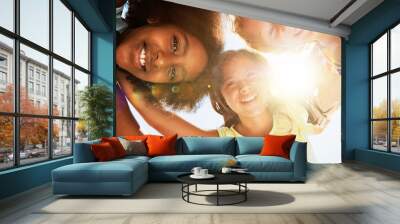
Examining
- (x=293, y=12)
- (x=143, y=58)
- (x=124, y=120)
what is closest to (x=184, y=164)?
(x=124, y=120)

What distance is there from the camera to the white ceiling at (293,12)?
27.7 feet

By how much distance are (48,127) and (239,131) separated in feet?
15.2

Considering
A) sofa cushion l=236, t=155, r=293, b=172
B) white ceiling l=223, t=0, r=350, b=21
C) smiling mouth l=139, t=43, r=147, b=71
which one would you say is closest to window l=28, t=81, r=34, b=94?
sofa cushion l=236, t=155, r=293, b=172

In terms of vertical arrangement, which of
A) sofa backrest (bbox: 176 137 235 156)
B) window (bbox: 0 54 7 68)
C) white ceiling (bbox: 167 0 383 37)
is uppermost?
white ceiling (bbox: 167 0 383 37)

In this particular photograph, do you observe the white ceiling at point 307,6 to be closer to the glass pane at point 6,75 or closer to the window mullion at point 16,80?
the window mullion at point 16,80

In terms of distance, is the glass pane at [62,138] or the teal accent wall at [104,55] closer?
the glass pane at [62,138]

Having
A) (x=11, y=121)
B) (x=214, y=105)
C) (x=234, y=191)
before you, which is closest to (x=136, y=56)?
(x=214, y=105)

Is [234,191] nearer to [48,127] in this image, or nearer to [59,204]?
[59,204]

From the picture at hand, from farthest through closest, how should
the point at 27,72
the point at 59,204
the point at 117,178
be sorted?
the point at 27,72
the point at 117,178
the point at 59,204

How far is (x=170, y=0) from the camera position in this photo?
30.0ft

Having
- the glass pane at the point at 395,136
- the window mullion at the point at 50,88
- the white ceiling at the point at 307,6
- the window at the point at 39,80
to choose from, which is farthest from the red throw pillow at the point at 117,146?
the glass pane at the point at 395,136

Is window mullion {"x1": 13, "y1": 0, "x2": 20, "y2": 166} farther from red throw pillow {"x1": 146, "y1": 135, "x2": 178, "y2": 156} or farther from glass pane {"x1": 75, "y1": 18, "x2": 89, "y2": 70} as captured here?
glass pane {"x1": 75, "y1": 18, "x2": 89, "y2": 70}

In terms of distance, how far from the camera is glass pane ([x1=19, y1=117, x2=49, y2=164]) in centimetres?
548

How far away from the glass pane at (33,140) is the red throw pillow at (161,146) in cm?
175
